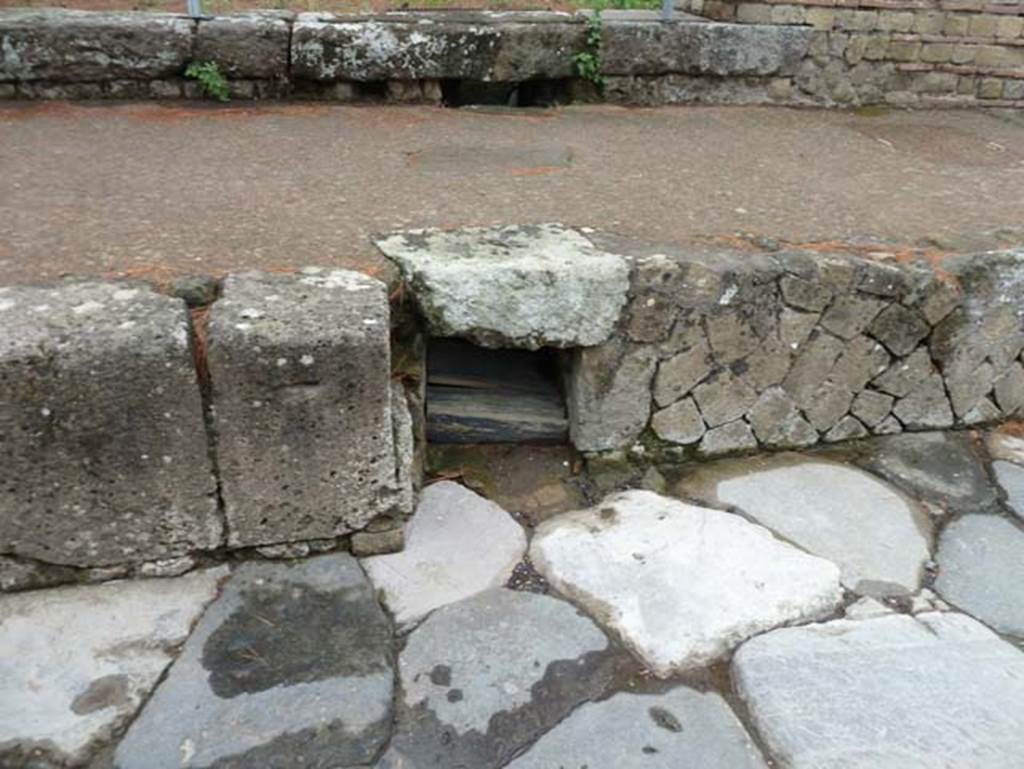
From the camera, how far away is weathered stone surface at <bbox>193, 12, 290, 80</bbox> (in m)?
3.41

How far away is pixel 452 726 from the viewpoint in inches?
63.8

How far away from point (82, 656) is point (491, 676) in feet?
2.77

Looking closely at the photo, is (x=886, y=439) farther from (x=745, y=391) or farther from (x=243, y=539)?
(x=243, y=539)

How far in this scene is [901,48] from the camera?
3902mm

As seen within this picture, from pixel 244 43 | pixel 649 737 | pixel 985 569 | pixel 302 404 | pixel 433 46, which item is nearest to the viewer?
pixel 649 737

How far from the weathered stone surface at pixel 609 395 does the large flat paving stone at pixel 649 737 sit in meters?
0.80

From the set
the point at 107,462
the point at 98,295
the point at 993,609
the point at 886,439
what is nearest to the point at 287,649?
the point at 107,462

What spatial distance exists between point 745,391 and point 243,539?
140cm

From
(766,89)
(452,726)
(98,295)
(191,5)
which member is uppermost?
(191,5)

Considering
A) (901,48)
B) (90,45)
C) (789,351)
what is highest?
(901,48)

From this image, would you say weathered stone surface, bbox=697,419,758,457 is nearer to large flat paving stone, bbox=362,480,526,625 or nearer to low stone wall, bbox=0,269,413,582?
large flat paving stone, bbox=362,480,526,625

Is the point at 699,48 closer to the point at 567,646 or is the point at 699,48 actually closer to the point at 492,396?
the point at 492,396

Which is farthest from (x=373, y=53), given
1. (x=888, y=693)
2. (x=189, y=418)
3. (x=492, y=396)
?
(x=888, y=693)

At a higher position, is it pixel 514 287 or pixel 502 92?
pixel 502 92
